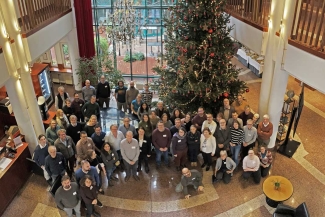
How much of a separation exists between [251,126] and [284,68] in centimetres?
149

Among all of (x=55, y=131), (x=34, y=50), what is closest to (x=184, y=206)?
(x=55, y=131)

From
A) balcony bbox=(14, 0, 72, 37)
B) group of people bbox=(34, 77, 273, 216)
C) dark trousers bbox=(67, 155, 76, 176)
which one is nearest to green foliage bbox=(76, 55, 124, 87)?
balcony bbox=(14, 0, 72, 37)

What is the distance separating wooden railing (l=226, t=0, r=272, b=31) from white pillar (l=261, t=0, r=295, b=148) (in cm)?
80

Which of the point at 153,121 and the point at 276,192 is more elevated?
the point at 153,121

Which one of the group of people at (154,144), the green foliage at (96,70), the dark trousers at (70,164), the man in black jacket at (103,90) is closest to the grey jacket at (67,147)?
the group of people at (154,144)

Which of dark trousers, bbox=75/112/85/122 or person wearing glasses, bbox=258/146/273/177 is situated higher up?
dark trousers, bbox=75/112/85/122

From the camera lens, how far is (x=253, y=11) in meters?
7.84

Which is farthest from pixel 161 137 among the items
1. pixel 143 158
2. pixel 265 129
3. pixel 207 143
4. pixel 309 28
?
pixel 309 28

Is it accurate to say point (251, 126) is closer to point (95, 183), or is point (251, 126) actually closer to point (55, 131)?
point (95, 183)

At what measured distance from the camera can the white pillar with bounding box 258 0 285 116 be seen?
6619mm

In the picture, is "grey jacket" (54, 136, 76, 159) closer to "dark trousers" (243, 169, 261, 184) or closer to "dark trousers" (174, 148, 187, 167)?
"dark trousers" (174, 148, 187, 167)

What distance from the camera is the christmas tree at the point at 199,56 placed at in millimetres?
7270

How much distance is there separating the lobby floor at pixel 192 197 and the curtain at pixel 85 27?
17.0 feet

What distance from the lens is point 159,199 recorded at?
6.64 meters
